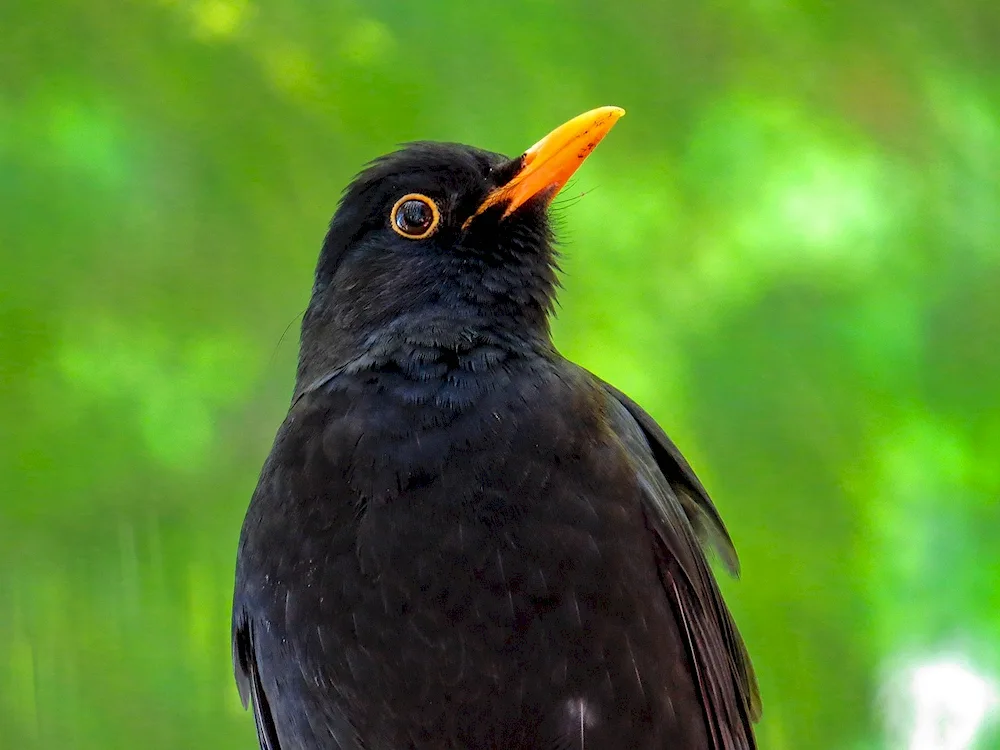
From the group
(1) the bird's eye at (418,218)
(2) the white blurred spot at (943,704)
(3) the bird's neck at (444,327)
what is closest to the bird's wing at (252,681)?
(3) the bird's neck at (444,327)

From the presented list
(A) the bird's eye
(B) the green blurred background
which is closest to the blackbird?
(A) the bird's eye

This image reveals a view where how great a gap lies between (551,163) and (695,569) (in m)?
0.90

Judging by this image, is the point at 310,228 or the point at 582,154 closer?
the point at 582,154

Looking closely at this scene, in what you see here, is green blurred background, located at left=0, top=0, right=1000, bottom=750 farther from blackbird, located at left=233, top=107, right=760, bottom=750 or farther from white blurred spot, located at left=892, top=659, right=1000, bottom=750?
blackbird, located at left=233, top=107, right=760, bottom=750

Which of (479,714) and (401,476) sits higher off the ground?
(401,476)

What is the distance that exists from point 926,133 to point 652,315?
1.01m

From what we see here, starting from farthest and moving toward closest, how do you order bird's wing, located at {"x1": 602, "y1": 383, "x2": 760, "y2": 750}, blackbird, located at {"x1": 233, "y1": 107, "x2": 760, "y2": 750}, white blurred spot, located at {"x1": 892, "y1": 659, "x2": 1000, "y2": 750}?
white blurred spot, located at {"x1": 892, "y1": 659, "x2": 1000, "y2": 750}
bird's wing, located at {"x1": 602, "y1": 383, "x2": 760, "y2": 750}
blackbird, located at {"x1": 233, "y1": 107, "x2": 760, "y2": 750}

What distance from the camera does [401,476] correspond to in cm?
214

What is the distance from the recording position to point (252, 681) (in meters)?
2.53

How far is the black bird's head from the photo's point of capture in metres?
2.48

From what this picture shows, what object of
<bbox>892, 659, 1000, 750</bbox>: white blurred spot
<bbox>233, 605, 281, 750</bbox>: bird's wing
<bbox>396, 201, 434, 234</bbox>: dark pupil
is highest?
<bbox>396, 201, 434, 234</bbox>: dark pupil

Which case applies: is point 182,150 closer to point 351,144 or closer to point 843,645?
point 351,144

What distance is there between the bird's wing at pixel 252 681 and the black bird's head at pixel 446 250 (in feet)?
1.73

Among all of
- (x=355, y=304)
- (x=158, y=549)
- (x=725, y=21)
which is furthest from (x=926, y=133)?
(x=158, y=549)
